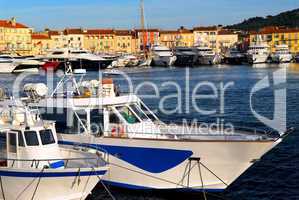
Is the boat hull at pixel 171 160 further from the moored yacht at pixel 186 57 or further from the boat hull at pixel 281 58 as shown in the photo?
the moored yacht at pixel 186 57

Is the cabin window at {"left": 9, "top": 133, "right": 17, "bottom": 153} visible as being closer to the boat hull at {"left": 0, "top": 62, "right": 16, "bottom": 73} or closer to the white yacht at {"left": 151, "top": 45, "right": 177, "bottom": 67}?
the boat hull at {"left": 0, "top": 62, "right": 16, "bottom": 73}

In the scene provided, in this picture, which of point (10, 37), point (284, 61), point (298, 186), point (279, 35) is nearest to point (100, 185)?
point (298, 186)

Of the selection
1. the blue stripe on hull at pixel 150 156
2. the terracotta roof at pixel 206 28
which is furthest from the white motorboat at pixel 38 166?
the terracotta roof at pixel 206 28

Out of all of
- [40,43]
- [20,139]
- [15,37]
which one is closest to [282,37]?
[40,43]

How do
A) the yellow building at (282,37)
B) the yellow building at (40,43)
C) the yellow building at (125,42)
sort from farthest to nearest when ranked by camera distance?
1. the yellow building at (125,42)
2. the yellow building at (282,37)
3. the yellow building at (40,43)

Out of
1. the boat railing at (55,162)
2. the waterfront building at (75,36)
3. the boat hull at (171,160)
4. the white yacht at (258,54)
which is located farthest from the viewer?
the waterfront building at (75,36)

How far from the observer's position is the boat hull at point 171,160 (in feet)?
54.4

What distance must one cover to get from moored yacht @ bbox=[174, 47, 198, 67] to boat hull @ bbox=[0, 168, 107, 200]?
10726 cm

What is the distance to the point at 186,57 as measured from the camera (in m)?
126

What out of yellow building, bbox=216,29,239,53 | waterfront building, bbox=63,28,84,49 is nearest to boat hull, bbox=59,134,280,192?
waterfront building, bbox=63,28,84,49

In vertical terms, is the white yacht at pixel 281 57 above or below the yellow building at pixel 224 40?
below

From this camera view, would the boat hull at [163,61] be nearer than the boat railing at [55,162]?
No

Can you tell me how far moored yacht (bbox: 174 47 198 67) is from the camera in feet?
407

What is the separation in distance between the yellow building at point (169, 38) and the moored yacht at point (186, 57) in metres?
36.9
